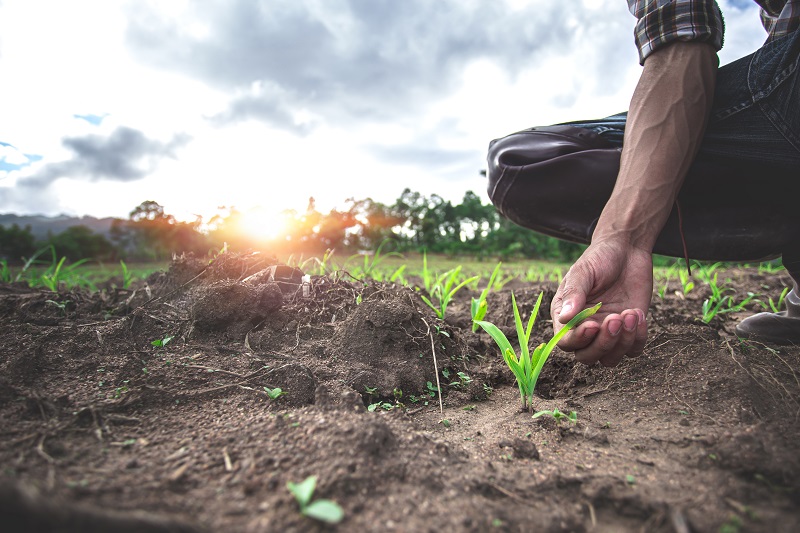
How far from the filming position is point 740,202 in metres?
1.75

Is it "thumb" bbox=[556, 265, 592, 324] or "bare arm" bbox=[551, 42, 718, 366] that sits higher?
→ "bare arm" bbox=[551, 42, 718, 366]

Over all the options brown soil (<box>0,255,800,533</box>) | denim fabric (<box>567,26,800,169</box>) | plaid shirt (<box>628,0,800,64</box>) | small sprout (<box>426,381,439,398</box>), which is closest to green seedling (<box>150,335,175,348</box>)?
brown soil (<box>0,255,800,533</box>)

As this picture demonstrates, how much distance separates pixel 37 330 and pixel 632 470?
1.77 m

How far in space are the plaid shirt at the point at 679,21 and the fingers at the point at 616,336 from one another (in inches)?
36.1

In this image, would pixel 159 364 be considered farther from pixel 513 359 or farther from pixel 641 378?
pixel 641 378

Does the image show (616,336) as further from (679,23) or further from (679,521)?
(679,23)

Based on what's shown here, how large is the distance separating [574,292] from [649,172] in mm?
509

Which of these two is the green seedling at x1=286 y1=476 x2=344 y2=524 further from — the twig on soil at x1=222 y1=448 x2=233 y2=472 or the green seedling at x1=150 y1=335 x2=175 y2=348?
the green seedling at x1=150 y1=335 x2=175 y2=348

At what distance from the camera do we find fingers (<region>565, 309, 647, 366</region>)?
1067 mm

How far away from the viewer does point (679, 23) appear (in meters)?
1.29

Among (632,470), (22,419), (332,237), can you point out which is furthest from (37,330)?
(332,237)

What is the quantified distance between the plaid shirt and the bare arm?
3 cm

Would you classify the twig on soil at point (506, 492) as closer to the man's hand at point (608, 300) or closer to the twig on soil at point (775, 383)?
the man's hand at point (608, 300)

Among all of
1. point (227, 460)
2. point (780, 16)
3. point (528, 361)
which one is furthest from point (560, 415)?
point (780, 16)
